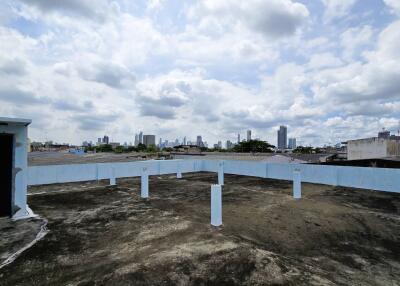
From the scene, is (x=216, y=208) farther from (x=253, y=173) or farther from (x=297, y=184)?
(x=253, y=173)

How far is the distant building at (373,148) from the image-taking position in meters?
32.5

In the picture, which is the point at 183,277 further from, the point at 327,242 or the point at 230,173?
the point at 230,173

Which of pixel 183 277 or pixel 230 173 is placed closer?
pixel 183 277

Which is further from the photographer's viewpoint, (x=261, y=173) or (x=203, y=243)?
(x=261, y=173)

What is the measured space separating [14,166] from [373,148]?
39.8m

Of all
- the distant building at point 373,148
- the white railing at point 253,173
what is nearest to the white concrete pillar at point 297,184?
the white railing at point 253,173

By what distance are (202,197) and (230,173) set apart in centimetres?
926

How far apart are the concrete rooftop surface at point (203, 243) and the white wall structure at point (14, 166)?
57cm

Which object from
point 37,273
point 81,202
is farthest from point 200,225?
point 81,202

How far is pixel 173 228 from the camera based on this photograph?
6781mm

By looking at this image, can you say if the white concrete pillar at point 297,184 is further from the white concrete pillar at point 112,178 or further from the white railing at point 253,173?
the white concrete pillar at point 112,178

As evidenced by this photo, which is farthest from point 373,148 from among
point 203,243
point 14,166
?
point 14,166

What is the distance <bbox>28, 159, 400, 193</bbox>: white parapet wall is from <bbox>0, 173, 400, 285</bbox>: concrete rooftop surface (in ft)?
8.01

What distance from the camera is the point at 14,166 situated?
780 centimetres
